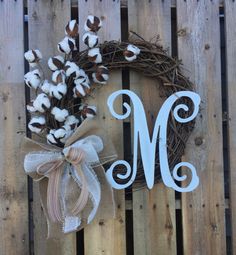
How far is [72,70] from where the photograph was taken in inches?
74.4

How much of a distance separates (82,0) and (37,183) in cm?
102

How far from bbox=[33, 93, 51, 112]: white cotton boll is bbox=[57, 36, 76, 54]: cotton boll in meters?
0.25

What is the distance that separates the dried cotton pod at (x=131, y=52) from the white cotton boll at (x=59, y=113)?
419 millimetres

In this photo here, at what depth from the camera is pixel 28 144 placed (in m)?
1.92

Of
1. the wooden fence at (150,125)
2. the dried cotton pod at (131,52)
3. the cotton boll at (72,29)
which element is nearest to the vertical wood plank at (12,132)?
the wooden fence at (150,125)

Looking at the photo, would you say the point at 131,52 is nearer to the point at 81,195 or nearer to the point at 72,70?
the point at 72,70

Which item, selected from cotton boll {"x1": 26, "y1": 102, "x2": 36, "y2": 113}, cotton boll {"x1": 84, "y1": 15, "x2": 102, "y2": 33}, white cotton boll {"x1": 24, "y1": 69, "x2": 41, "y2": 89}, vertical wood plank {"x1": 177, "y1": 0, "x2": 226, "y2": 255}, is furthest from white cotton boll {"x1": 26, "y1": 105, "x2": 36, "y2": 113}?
vertical wood plank {"x1": 177, "y1": 0, "x2": 226, "y2": 255}

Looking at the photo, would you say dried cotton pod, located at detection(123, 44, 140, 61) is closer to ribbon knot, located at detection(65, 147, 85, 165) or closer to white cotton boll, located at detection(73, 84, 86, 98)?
white cotton boll, located at detection(73, 84, 86, 98)

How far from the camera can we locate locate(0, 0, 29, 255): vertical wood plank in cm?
204

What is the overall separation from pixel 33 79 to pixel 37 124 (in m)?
0.23

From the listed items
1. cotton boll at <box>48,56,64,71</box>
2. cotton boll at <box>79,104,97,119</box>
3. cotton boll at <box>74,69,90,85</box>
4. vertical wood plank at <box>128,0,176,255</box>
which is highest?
cotton boll at <box>48,56,64,71</box>

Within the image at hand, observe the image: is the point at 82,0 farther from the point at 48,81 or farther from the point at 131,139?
the point at 131,139

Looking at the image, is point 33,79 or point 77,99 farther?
point 77,99

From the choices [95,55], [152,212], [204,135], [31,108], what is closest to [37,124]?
[31,108]
